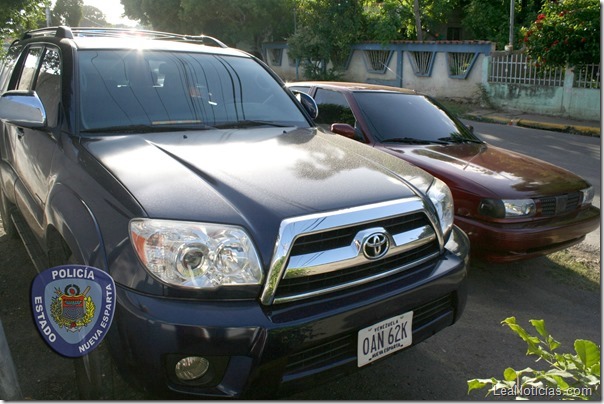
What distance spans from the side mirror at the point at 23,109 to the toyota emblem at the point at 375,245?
195 cm

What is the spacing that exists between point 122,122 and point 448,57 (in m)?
15.7

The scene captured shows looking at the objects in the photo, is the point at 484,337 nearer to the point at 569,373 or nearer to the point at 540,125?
the point at 569,373

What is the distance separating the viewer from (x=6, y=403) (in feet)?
7.33

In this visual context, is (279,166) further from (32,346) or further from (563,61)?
(563,61)

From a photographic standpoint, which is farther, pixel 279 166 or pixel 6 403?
pixel 279 166

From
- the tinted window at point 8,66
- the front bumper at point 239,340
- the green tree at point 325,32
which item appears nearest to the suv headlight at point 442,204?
the front bumper at point 239,340

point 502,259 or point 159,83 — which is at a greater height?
point 159,83

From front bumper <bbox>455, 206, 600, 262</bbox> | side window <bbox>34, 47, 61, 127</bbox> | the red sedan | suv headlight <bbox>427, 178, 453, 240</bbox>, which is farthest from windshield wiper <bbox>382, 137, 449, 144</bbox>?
side window <bbox>34, 47, 61, 127</bbox>

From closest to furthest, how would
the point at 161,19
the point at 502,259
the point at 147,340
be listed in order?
1. the point at 147,340
2. the point at 502,259
3. the point at 161,19

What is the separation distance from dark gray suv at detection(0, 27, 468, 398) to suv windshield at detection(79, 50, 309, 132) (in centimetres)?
1

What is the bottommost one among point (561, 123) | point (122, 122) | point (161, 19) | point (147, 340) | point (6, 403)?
point (561, 123)

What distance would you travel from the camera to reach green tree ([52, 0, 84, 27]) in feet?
137

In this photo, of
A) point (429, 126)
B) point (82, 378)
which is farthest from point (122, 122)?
point (429, 126)

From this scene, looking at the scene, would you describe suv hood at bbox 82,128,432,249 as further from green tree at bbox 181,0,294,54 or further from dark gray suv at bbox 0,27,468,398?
green tree at bbox 181,0,294,54
